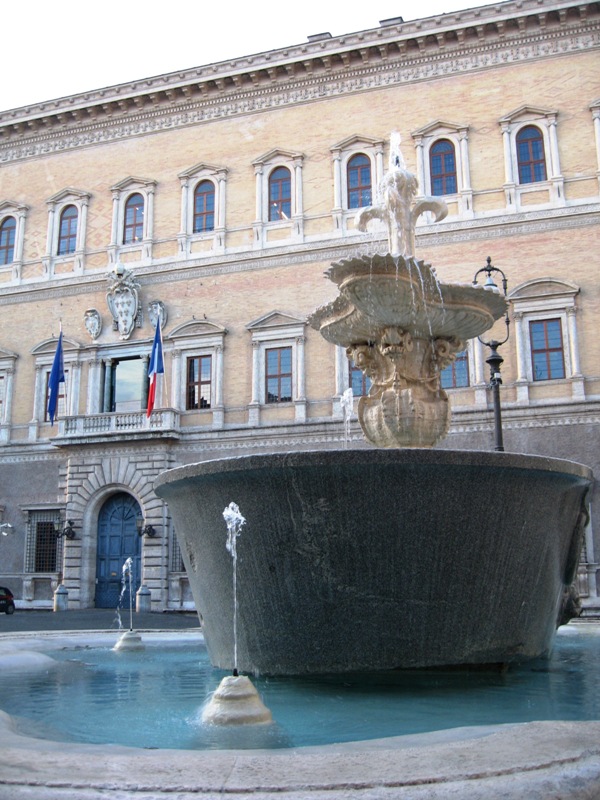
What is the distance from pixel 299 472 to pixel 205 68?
25659mm

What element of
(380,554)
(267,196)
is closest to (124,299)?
(267,196)

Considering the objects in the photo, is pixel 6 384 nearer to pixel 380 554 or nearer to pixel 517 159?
pixel 517 159

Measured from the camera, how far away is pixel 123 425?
2705 cm

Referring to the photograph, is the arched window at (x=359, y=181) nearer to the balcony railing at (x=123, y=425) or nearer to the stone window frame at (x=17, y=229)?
the balcony railing at (x=123, y=425)

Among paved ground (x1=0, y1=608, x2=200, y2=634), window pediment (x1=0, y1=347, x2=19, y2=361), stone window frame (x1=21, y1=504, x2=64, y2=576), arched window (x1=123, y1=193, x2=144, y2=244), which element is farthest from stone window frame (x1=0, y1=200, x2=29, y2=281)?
paved ground (x1=0, y1=608, x2=200, y2=634)

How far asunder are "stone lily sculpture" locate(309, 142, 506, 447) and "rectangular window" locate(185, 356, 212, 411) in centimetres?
1750

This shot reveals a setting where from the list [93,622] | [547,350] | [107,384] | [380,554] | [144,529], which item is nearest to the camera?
[380,554]

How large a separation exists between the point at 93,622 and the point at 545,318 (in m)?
14.1

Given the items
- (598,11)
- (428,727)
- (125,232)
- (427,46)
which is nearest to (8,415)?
(125,232)

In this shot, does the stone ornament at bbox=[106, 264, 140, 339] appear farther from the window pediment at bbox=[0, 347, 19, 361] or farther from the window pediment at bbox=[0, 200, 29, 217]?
the window pediment at bbox=[0, 200, 29, 217]

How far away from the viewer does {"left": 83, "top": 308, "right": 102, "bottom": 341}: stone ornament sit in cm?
2838

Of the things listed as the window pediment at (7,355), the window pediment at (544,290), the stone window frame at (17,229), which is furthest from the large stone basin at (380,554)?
the stone window frame at (17,229)

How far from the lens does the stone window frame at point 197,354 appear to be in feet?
87.0

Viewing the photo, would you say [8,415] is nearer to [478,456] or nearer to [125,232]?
[125,232]
